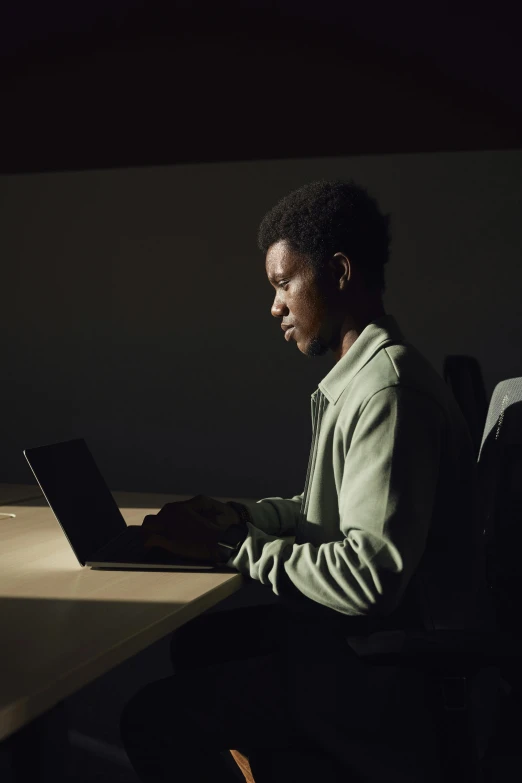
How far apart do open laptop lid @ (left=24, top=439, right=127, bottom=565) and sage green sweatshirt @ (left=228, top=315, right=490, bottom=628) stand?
0.33m

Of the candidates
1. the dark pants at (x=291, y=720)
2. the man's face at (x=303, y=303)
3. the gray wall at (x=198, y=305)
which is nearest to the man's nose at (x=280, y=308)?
the man's face at (x=303, y=303)

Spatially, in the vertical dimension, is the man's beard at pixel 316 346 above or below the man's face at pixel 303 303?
below

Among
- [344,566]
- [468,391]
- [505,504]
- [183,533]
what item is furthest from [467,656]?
[468,391]

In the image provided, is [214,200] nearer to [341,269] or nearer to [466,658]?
[341,269]

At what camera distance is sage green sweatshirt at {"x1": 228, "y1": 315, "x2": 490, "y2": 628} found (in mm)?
1230

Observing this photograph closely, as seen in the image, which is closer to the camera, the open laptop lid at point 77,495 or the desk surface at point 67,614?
the desk surface at point 67,614

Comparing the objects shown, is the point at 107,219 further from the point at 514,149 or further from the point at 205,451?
the point at 514,149

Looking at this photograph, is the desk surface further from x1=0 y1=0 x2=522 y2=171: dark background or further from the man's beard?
x1=0 y1=0 x2=522 y2=171: dark background

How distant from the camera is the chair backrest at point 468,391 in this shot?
2262 mm

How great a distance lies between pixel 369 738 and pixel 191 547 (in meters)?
0.46

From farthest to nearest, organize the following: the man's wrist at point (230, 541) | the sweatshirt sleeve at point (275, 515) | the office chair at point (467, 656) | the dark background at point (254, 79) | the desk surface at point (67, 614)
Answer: the dark background at point (254, 79), the sweatshirt sleeve at point (275, 515), the man's wrist at point (230, 541), the office chair at point (467, 656), the desk surface at point (67, 614)

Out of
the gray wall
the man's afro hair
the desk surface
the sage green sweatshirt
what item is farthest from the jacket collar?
the gray wall

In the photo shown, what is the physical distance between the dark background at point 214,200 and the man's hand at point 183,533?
8.11 feet

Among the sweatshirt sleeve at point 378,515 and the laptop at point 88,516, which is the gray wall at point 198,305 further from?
the sweatshirt sleeve at point 378,515
